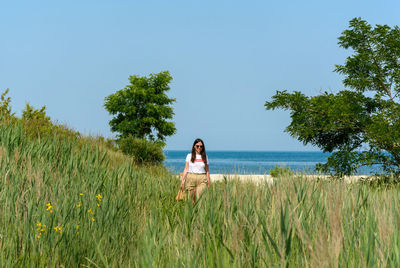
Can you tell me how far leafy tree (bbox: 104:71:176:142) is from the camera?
3694 cm

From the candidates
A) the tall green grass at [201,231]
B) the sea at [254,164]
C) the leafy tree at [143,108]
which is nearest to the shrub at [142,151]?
the sea at [254,164]

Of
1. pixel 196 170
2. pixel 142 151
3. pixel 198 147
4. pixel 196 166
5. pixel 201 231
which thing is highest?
pixel 142 151

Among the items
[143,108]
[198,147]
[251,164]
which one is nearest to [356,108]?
[198,147]

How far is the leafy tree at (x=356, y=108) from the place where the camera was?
14.1 m

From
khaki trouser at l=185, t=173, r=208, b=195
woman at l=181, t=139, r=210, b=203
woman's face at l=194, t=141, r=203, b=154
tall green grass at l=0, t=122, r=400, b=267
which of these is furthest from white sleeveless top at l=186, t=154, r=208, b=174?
tall green grass at l=0, t=122, r=400, b=267

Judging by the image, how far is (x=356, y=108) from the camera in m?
14.8

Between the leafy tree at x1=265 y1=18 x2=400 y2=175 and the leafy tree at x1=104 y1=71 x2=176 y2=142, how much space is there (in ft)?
74.8

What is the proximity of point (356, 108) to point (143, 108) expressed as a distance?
1014 inches

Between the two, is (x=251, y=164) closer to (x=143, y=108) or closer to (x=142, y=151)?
(x=143, y=108)

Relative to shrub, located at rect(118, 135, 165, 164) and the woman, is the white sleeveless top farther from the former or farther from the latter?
shrub, located at rect(118, 135, 165, 164)

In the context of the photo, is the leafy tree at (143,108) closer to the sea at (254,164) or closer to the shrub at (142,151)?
the sea at (254,164)

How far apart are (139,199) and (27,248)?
3802mm

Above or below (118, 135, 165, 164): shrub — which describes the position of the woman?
below

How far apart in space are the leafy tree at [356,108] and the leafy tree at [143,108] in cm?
2280
